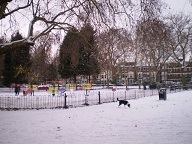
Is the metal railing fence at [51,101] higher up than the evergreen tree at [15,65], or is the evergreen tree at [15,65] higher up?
the evergreen tree at [15,65]

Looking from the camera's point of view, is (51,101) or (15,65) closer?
(51,101)

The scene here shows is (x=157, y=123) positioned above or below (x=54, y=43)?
below

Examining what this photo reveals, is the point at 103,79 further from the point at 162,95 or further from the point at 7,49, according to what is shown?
the point at 7,49

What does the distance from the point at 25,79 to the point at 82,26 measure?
4231 cm

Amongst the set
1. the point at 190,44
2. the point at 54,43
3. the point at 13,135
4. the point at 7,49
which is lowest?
the point at 13,135

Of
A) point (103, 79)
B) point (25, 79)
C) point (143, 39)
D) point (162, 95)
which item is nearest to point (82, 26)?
point (143, 39)

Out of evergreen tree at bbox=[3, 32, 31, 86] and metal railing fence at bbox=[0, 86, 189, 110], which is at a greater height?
evergreen tree at bbox=[3, 32, 31, 86]

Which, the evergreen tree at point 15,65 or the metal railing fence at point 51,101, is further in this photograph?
the evergreen tree at point 15,65

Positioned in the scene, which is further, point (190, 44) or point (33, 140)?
point (190, 44)

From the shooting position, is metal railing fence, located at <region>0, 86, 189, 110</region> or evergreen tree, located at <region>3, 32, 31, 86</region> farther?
evergreen tree, located at <region>3, 32, 31, 86</region>

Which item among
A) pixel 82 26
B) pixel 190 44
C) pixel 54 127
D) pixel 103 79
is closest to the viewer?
pixel 54 127

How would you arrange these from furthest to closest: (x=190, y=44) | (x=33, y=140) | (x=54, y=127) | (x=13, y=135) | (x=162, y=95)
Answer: (x=190, y=44) < (x=162, y=95) < (x=54, y=127) < (x=13, y=135) < (x=33, y=140)

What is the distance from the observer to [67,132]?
9.10 m

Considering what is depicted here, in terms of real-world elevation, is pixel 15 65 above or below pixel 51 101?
above
